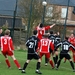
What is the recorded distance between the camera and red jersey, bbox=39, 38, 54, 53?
17.6 m

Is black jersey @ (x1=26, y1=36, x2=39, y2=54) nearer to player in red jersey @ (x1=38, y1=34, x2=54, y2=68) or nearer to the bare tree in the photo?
player in red jersey @ (x1=38, y1=34, x2=54, y2=68)

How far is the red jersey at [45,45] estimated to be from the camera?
57.8 feet

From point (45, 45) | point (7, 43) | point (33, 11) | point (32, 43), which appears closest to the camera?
point (32, 43)

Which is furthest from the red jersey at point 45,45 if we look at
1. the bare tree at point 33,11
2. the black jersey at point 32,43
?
the bare tree at point 33,11

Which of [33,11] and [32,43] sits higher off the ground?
[33,11]

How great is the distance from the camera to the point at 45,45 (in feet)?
58.3

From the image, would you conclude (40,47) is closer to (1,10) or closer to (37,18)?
(1,10)

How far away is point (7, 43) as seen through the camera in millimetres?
17531

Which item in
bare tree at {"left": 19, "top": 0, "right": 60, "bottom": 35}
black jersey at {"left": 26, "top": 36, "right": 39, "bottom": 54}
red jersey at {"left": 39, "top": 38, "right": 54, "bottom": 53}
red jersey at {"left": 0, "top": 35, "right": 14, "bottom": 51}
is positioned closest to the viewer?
black jersey at {"left": 26, "top": 36, "right": 39, "bottom": 54}

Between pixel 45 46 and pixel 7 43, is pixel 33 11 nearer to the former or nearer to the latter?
pixel 45 46

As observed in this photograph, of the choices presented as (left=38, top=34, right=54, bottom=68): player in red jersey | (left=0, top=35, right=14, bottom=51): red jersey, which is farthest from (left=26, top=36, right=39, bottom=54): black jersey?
(left=0, top=35, right=14, bottom=51): red jersey

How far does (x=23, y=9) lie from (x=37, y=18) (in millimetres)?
1919

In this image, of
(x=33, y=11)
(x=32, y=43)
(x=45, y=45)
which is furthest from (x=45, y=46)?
(x=33, y=11)

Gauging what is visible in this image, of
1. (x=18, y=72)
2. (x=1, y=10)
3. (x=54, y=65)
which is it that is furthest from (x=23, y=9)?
(x=18, y=72)
